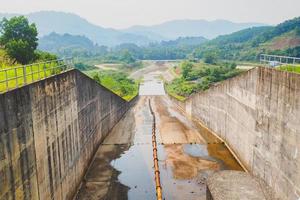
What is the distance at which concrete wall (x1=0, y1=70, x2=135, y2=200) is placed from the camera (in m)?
12.6

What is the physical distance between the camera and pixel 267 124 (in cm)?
2177

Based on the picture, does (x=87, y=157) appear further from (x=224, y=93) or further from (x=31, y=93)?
(x=224, y=93)

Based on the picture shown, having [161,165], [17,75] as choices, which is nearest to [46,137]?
[17,75]

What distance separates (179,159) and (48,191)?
14.5 meters

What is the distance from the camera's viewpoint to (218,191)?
49.1ft

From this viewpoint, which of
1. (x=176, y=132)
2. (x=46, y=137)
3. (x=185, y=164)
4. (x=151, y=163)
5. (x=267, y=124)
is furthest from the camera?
(x=176, y=132)

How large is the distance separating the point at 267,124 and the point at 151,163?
35.7 feet

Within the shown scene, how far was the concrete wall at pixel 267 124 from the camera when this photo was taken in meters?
17.8

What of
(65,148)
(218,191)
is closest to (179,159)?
(65,148)

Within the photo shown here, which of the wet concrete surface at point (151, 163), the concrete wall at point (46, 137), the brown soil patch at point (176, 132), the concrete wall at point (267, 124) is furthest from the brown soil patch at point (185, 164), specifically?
the concrete wall at point (46, 137)

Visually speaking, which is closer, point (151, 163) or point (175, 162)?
point (175, 162)

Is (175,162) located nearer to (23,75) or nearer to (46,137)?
(46,137)

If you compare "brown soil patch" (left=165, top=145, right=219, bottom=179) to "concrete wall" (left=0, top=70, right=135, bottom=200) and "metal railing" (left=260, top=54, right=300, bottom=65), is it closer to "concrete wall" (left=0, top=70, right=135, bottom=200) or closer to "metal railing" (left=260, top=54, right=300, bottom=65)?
"concrete wall" (left=0, top=70, right=135, bottom=200)

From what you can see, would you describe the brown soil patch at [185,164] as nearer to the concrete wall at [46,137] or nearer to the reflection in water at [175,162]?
the reflection in water at [175,162]
